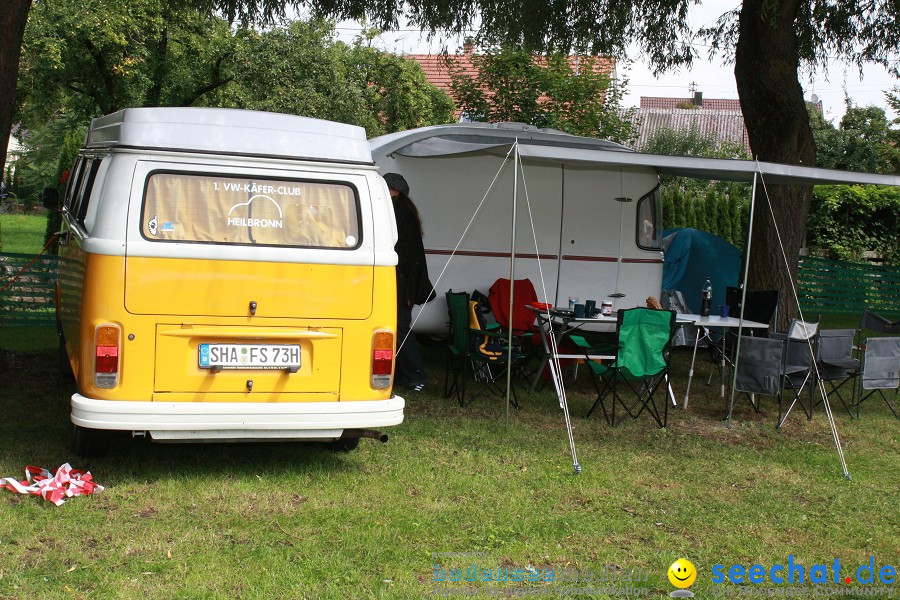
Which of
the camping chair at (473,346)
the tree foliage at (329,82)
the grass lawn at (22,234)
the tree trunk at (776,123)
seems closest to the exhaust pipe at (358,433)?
the camping chair at (473,346)

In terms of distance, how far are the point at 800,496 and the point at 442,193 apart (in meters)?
4.93

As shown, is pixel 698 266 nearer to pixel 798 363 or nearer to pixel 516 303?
pixel 516 303

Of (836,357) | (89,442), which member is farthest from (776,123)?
(89,442)

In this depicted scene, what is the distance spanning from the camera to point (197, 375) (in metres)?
5.24

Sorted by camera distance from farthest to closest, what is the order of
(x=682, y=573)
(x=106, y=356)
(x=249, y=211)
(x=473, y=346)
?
(x=473, y=346) → (x=249, y=211) → (x=106, y=356) → (x=682, y=573)

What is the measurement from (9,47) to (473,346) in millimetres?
4474

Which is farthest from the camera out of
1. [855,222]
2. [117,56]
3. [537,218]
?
[855,222]

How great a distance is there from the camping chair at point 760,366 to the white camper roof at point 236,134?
3787mm

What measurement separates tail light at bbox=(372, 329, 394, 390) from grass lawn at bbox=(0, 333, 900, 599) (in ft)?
2.13

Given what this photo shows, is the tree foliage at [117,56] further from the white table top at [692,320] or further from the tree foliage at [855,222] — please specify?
the tree foliage at [855,222]

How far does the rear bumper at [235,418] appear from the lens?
16.6ft

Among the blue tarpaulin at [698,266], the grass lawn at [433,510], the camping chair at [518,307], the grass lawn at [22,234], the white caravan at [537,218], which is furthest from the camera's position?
the grass lawn at [22,234]

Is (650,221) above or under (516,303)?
above

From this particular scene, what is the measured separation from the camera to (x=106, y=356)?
5.06 metres
